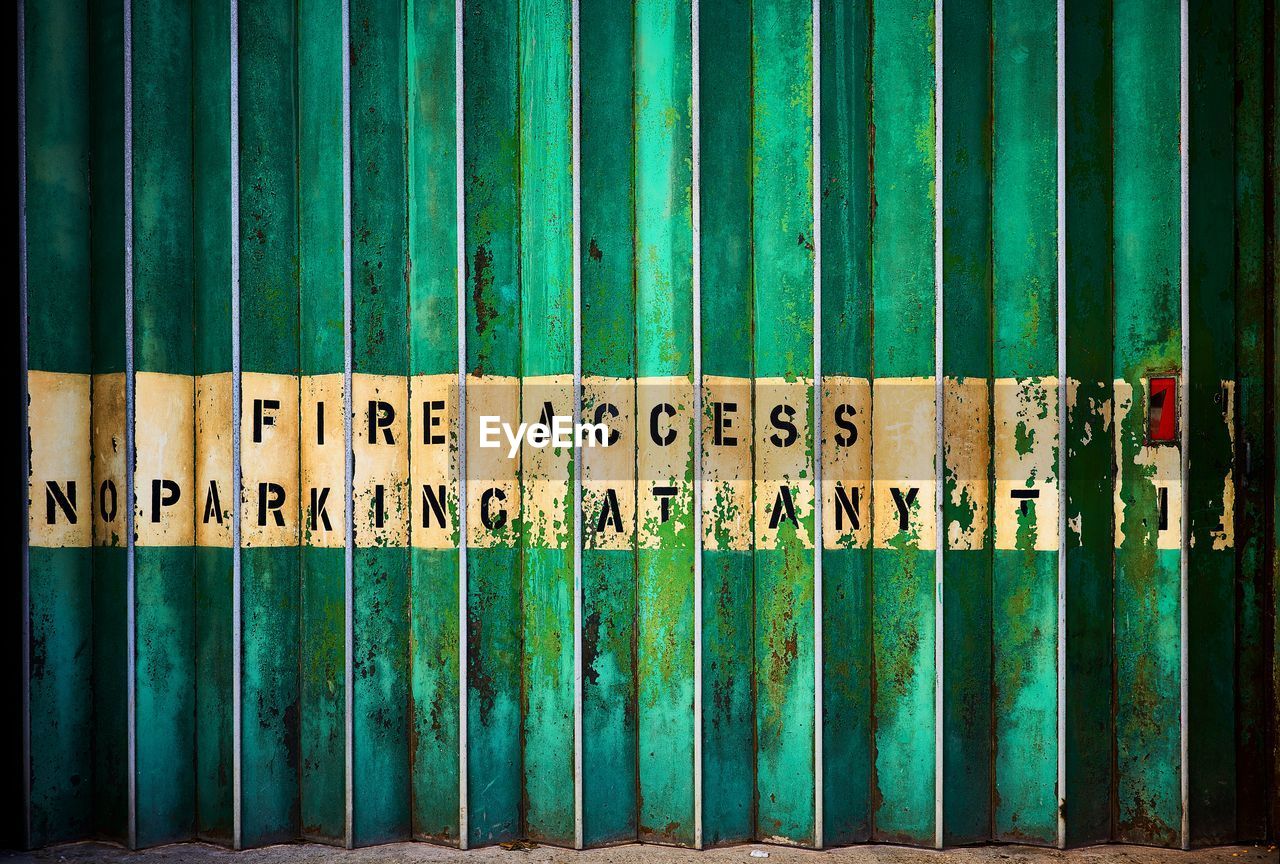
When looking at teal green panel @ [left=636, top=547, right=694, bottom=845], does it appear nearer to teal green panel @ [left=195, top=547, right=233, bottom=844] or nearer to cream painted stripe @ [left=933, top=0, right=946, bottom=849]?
cream painted stripe @ [left=933, top=0, right=946, bottom=849]

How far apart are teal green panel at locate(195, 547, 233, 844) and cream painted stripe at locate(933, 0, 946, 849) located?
2.85 metres

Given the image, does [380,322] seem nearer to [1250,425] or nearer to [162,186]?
[162,186]

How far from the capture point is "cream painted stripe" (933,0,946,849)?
3018 mm

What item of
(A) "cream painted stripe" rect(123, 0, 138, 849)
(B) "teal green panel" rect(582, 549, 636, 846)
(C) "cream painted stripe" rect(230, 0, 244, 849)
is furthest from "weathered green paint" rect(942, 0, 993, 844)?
(A) "cream painted stripe" rect(123, 0, 138, 849)

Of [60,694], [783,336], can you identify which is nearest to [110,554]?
[60,694]

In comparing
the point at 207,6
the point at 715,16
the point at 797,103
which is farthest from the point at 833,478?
the point at 207,6

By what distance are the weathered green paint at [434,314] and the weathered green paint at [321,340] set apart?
11.9 inches

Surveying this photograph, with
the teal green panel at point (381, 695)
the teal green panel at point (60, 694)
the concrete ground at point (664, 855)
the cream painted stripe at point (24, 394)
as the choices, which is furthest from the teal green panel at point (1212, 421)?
the cream painted stripe at point (24, 394)

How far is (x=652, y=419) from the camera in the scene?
3.11 meters

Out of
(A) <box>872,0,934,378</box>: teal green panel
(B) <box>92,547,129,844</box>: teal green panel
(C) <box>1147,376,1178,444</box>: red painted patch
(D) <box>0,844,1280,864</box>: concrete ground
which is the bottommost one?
(D) <box>0,844,1280,864</box>: concrete ground

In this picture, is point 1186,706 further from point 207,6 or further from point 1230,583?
point 207,6

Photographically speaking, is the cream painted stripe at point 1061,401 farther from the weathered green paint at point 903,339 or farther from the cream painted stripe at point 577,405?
the cream painted stripe at point 577,405

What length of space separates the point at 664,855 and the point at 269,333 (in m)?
A: 2.63

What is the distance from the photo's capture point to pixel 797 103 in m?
3.07
